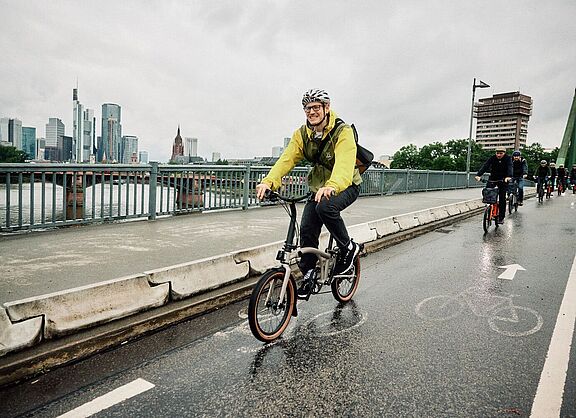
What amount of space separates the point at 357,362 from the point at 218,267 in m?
2.17

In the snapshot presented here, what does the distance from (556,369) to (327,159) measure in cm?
252

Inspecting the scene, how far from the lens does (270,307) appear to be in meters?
3.74

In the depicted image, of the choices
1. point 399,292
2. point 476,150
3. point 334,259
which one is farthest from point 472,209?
point 476,150

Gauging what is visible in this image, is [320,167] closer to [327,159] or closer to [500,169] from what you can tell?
[327,159]

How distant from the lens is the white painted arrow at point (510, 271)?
20.1ft

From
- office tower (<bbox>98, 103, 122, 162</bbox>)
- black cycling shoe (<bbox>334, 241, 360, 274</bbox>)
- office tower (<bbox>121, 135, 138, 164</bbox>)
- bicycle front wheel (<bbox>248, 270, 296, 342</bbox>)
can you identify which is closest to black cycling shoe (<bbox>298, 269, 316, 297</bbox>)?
bicycle front wheel (<bbox>248, 270, 296, 342</bbox>)

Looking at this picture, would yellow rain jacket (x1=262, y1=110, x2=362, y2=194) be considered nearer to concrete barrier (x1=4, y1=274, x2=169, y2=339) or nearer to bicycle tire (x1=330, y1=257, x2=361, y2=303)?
bicycle tire (x1=330, y1=257, x2=361, y2=303)

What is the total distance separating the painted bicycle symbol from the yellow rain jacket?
1.62 meters

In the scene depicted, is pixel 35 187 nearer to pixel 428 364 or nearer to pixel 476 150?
pixel 428 364

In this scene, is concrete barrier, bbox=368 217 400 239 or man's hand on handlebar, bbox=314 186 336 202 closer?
man's hand on handlebar, bbox=314 186 336 202

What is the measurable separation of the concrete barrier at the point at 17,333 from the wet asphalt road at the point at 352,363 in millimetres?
307

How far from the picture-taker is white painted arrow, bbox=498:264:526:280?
20.1ft

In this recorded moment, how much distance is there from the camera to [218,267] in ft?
16.5

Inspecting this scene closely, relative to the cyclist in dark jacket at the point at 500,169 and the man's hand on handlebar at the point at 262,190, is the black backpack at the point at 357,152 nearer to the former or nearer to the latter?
the man's hand on handlebar at the point at 262,190
